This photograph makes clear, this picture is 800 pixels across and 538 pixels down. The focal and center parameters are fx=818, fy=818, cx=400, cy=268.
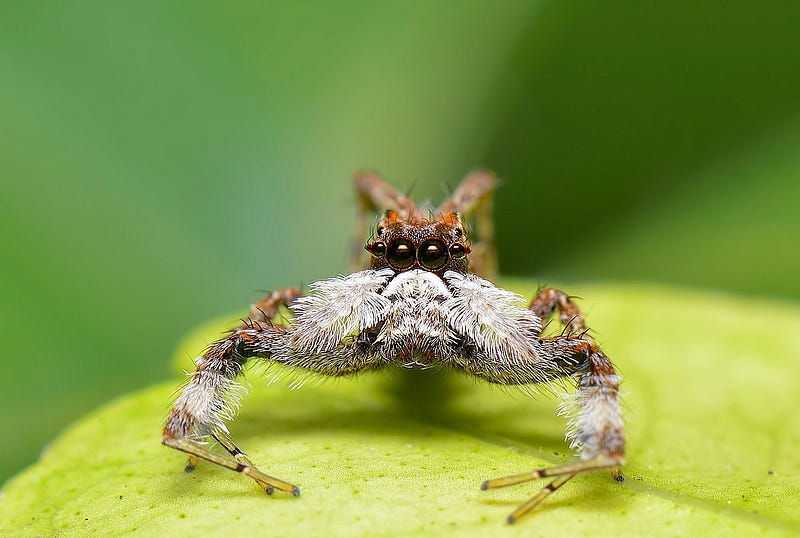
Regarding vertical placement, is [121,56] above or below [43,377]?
above

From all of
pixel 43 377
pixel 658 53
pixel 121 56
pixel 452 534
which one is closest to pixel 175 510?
pixel 452 534

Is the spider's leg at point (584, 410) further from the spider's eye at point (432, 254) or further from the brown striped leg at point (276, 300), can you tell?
the brown striped leg at point (276, 300)

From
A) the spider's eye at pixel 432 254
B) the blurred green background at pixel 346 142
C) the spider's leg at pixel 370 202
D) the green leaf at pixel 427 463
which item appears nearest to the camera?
the green leaf at pixel 427 463

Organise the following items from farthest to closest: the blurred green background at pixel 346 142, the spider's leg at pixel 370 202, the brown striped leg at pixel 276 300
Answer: the blurred green background at pixel 346 142 < the spider's leg at pixel 370 202 < the brown striped leg at pixel 276 300

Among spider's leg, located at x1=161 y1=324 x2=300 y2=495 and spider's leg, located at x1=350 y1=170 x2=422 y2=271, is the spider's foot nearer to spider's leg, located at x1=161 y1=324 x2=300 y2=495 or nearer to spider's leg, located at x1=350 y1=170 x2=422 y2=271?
spider's leg, located at x1=161 y1=324 x2=300 y2=495

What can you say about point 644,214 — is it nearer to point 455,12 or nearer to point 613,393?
point 455,12

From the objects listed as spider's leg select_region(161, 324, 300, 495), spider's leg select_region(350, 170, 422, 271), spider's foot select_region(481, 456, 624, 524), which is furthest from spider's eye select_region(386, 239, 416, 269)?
spider's foot select_region(481, 456, 624, 524)

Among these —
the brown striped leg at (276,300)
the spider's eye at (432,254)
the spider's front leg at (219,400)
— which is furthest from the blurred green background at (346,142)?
the spider's eye at (432,254)
